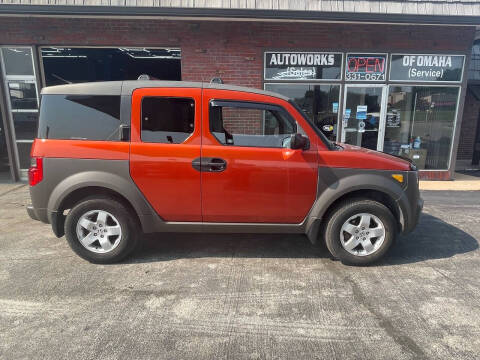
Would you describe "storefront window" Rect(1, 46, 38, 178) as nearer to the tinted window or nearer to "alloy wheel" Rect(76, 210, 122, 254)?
"alloy wheel" Rect(76, 210, 122, 254)

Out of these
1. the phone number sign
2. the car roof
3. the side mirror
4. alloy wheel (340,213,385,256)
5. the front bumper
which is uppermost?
the phone number sign

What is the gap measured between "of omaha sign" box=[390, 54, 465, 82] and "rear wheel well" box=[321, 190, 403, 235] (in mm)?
5257

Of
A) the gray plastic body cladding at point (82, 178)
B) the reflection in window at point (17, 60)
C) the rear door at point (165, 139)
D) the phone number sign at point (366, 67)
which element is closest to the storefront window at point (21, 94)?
the reflection in window at point (17, 60)

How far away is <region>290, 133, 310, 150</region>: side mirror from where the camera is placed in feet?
10.4

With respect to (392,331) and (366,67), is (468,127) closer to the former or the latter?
(366,67)

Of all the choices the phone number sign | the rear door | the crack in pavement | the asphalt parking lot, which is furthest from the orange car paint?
the phone number sign

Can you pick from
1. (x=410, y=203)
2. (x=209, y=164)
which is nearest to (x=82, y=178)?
(x=209, y=164)

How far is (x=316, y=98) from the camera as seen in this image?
7523 millimetres

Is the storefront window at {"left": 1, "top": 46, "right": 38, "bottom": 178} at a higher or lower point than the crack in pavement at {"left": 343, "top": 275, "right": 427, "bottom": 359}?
higher

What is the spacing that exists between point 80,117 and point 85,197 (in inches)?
35.3

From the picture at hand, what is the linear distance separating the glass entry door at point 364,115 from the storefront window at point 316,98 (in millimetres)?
296

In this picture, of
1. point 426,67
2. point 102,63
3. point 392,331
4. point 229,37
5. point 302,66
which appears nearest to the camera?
point 392,331

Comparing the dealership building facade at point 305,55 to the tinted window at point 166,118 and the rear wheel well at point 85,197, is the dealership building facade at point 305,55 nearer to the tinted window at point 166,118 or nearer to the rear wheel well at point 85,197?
the tinted window at point 166,118

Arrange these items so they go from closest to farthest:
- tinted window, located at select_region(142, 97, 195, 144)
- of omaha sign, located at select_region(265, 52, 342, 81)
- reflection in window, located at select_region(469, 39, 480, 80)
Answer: tinted window, located at select_region(142, 97, 195, 144) → of omaha sign, located at select_region(265, 52, 342, 81) → reflection in window, located at select_region(469, 39, 480, 80)
